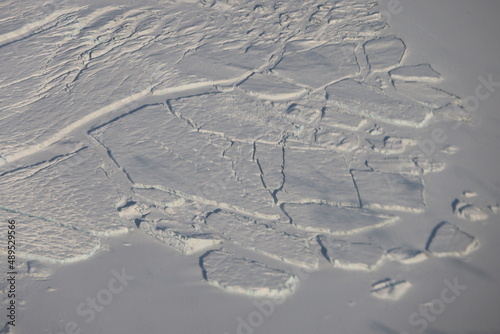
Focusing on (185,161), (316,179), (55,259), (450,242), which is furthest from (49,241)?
(450,242)

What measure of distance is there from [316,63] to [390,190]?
4.77 feet

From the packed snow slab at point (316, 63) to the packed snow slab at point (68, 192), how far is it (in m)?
1.71

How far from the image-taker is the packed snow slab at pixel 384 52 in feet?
13.2

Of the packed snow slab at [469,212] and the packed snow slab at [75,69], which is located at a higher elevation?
the packed snow slab at [75,69]

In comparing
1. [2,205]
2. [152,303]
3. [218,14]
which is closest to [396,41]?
[218,14]

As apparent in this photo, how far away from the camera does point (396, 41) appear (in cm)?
422

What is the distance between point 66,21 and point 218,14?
4.89ft

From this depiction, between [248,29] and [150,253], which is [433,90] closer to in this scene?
[248,29]

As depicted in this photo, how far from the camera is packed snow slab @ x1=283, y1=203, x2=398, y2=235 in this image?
2.95 meters

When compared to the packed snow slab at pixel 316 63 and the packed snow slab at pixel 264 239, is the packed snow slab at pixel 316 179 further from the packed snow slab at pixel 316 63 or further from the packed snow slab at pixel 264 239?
the packed snow slab at pixel 316 63

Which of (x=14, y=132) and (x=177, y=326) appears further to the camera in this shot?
(x=14, y=132)

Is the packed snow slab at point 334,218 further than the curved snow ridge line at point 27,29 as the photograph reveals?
No

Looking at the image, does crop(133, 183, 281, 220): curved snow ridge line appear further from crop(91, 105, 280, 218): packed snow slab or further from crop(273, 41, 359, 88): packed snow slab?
crop(273, 41, 359, 88): packed snow slab

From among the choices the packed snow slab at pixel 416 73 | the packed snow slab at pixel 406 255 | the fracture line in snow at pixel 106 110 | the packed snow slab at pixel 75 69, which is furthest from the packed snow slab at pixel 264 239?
the packed snow slab at pixel 416 73
